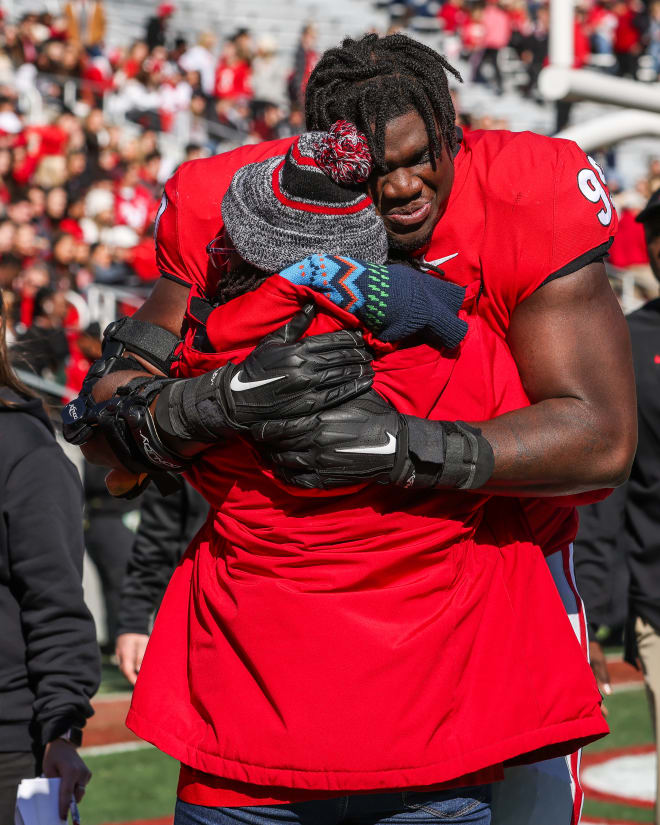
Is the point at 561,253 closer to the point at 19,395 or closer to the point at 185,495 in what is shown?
the point at 19,395

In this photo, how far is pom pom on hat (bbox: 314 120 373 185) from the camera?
6.11 ft

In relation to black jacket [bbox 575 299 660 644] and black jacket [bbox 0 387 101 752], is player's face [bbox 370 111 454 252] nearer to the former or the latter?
black jacket [bbox 0 387 101 752]

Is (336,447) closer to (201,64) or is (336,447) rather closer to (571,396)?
(571,396)

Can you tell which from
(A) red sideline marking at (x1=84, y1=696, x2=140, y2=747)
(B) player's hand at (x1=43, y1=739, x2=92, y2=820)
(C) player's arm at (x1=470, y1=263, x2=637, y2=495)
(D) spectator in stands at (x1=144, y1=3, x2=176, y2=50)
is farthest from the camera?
(D) spectator in stands at (x1=144, y1=3, x2=176, y2=50)

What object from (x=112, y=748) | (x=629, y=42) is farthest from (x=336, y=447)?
(x=629, y=42)

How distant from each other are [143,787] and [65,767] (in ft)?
8.83

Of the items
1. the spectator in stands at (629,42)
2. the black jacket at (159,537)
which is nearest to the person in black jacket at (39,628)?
the black jacket at (159,537)

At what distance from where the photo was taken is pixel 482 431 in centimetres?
190

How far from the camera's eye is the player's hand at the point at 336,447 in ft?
5.91

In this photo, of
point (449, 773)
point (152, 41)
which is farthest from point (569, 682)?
point (152, 41)

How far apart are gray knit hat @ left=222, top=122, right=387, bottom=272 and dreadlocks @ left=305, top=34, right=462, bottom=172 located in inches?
4.0

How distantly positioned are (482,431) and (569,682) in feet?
1.46

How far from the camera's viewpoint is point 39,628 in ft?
8.19

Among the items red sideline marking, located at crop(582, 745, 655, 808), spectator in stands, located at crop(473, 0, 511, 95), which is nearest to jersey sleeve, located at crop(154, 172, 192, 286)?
red sideline marking, located at crop(582, 745, 655, 808)
